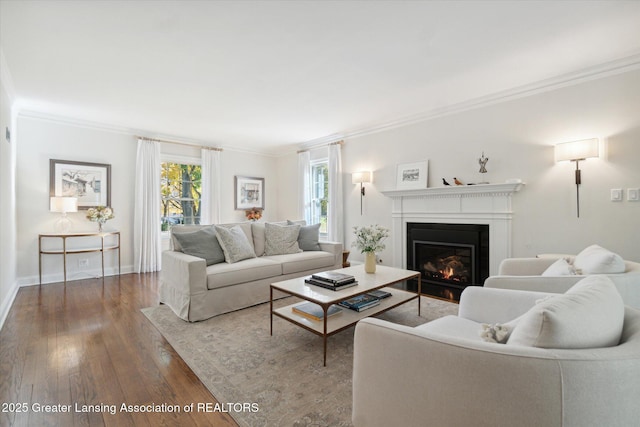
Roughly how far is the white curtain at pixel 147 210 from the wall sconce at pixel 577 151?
5.68m

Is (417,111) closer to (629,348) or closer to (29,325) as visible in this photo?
(629,348)

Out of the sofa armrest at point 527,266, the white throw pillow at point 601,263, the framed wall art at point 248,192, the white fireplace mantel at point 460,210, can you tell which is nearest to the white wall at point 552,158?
the white fireplace mantel at point 460,210

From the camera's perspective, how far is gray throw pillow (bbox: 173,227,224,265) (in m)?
3.14

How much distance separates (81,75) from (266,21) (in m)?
2.21

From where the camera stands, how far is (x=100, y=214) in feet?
14.4

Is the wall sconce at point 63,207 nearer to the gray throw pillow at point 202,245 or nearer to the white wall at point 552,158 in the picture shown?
the gray throw pillow at point 202,245

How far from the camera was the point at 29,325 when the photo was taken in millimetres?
2668

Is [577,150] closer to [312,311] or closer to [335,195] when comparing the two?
[312,311]

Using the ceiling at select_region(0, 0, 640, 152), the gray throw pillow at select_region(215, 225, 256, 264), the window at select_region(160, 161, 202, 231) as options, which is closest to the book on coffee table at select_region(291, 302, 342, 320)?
the gray throw pillow at select_region(215, 225, 256, 264)

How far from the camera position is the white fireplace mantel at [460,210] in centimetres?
343

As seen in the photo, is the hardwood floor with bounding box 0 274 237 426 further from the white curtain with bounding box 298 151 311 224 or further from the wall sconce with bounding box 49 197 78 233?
Answer: the white curtain with bounding box 298 151 311 224

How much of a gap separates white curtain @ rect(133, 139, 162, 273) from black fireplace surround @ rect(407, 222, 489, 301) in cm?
421

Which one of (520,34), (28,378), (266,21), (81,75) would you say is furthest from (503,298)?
(81,75)

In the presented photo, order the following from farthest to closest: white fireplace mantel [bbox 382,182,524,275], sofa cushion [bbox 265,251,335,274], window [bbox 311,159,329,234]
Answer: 1. window [bbox 311,159,329,234]
2. sofa cushion [bbox 265,251,335,274]
3. white fireplace mantel [bbox 382,182,524,275]
